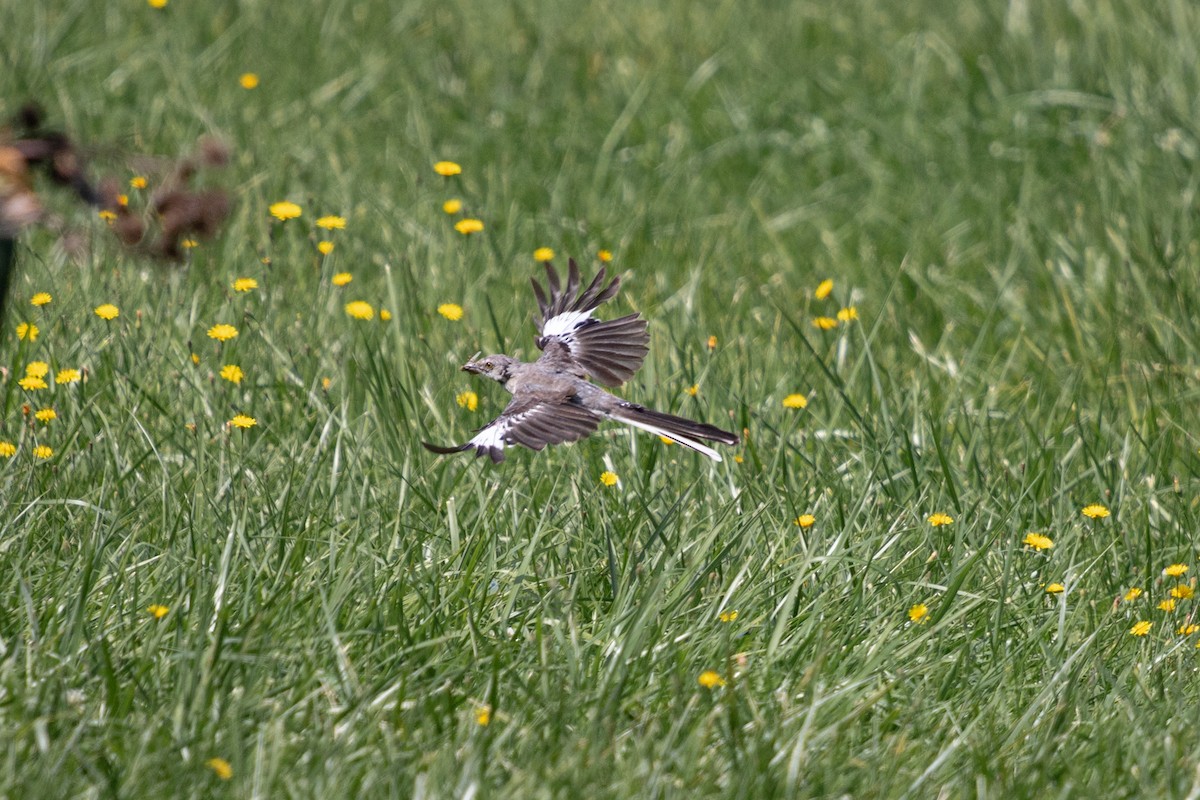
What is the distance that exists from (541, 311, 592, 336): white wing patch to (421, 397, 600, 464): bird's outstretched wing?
2.24 ft

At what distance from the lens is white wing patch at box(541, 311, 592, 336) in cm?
417

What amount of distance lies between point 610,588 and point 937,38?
480 centimetres

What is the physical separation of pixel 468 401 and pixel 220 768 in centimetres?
179

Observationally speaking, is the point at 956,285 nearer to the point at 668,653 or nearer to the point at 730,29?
the point at 730,29

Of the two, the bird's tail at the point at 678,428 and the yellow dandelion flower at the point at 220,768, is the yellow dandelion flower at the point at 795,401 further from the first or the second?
the yellow dandelion flower at the point at 220,768

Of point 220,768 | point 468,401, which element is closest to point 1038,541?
point 468,401

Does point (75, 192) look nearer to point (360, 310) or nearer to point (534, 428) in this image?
point (534, 428)

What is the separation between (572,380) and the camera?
3.88 m

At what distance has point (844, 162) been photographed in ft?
21.6

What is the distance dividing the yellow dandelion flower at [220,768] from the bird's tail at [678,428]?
132cm

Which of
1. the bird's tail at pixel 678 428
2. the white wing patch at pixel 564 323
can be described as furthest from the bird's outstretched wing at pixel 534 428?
the white wing patch at pixel 564 323

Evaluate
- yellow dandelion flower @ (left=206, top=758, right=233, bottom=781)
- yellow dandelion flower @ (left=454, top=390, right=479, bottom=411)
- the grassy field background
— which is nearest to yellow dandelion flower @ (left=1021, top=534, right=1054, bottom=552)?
the grassy field background

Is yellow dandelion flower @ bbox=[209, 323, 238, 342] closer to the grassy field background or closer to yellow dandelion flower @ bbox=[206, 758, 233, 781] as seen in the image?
the grassy field background

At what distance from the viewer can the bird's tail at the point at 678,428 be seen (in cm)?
333
